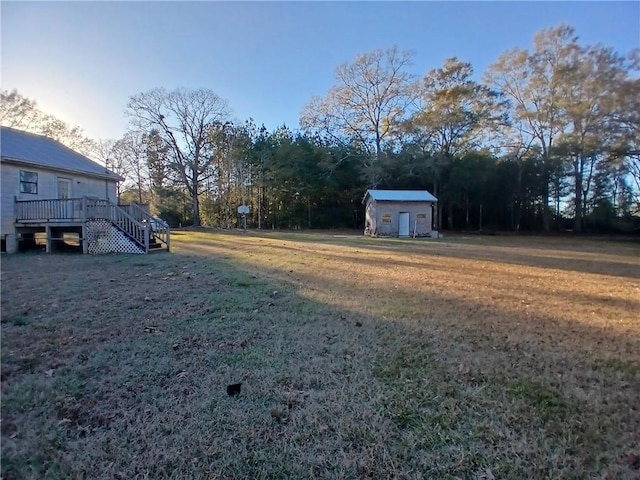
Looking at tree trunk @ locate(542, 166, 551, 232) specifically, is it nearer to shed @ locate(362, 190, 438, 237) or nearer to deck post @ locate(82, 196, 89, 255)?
shed @ locate(362, 190, 438, 237)

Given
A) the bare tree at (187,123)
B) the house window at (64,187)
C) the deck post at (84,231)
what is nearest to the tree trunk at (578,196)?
the bare tree at (187,123)

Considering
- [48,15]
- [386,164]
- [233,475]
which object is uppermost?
[386,164]

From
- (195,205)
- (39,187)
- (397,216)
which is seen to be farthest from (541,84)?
(39,187)

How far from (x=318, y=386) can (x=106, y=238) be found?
1172 cm

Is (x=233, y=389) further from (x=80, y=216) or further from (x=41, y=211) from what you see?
(x=41, y=211)

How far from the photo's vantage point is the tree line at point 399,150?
26.8 m

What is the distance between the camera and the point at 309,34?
39.7 ft

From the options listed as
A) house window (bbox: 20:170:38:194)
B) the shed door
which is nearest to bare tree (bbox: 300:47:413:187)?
the shed door

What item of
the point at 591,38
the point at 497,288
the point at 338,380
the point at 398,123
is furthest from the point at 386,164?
the point at 338,380

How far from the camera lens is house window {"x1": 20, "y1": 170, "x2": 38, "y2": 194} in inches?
486

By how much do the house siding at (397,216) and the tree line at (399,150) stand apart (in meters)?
5.09

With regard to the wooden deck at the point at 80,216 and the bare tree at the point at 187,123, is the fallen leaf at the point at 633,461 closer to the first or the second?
the wooden deck at the point at 80,216

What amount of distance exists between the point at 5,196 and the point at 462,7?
15.5 metres

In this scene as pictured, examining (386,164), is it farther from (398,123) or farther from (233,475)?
(233,475)
